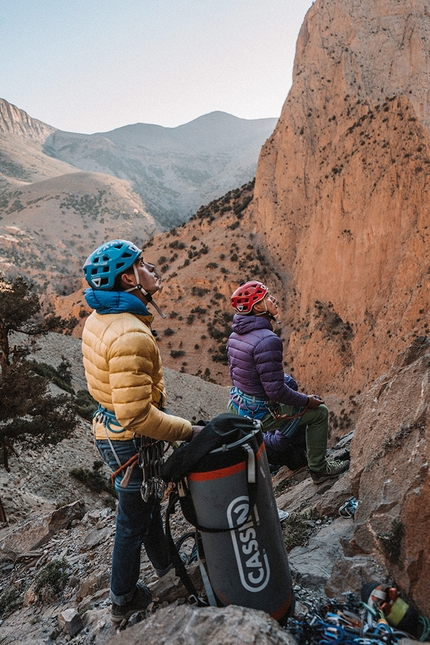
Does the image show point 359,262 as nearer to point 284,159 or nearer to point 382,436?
point 284,159

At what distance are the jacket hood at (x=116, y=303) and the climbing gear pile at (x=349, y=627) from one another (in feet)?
6.87

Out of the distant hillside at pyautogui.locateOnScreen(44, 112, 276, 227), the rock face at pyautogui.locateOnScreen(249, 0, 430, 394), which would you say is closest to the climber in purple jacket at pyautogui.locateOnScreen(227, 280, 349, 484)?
the rock face at pyautogui.locateOnScreen(249, 0, 430, 394)

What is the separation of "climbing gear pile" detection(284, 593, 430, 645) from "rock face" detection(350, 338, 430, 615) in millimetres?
230

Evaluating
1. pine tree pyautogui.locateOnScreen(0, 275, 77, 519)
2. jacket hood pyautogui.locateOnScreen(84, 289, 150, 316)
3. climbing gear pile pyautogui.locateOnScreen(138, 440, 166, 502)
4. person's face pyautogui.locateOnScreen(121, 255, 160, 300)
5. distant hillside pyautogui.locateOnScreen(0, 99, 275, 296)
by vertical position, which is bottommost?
pine tree pyautogui.locateOnScreen(0, 275, 77, 519)

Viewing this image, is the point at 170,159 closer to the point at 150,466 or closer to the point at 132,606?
the point at 150,466

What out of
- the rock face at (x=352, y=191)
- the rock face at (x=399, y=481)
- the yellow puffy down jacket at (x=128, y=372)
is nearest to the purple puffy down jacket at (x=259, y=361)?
the rock face at (x=399, y=481)

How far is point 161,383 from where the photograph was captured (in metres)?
2.90

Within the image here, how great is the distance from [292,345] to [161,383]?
82.6 feet

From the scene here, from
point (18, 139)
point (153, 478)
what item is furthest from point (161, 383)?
point (18, 139)

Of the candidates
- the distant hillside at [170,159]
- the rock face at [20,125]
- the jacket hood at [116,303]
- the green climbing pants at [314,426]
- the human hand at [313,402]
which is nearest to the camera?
the jacket hood at [116,303]

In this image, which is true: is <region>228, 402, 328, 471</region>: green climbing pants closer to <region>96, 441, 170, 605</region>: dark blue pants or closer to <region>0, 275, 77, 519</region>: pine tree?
<region>96, 441, 170, 605</region>: dark blue pants

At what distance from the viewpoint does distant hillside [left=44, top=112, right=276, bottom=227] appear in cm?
12838

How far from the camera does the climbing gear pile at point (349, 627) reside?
6.98 feet

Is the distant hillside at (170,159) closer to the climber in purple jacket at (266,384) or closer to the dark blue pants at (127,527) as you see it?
the climber in purple jacket at (266,384)
